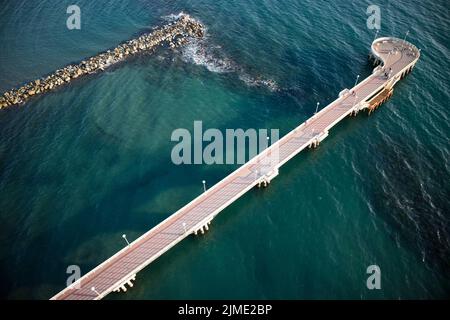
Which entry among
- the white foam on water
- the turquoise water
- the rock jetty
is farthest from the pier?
the rock jetty

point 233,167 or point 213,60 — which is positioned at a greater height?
point 213,60

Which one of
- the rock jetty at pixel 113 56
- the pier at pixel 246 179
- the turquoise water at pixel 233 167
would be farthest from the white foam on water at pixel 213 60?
the pier at pixel 246 179

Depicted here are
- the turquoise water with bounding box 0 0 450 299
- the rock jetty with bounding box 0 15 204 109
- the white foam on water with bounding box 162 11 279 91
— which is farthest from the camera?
the white foam on water with bounding box 162 11 279 91

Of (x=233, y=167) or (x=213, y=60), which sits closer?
(x=233, y=167)

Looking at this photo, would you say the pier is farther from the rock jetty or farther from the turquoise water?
the rock jetty

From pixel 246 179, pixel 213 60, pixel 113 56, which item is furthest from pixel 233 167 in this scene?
pixel 113 56

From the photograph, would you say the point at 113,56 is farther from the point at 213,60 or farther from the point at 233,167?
the point at 233,167
